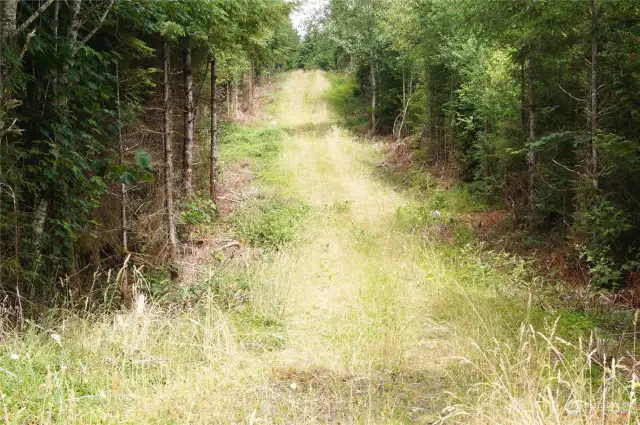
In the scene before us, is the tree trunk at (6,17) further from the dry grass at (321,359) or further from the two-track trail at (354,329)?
the two-track trail at (354,329)

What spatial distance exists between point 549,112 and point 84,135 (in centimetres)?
1019

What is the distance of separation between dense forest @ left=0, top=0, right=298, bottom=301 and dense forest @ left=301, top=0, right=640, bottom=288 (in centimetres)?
627

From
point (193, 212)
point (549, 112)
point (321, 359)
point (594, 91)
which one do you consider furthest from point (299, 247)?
point (549, 112)

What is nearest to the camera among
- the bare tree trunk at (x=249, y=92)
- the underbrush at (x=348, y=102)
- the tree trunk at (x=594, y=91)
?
the tree trunk at (x=594, y=91)

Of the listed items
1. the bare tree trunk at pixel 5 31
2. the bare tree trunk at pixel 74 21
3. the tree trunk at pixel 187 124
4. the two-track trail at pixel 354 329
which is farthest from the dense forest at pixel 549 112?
the bare tree trunk at pixel 5 31

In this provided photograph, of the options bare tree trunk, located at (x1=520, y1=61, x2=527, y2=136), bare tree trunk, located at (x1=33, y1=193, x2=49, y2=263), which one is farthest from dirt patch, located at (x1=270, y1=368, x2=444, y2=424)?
bare tree trunk, located at (x1=520, y1=61, x2=527, y2=136)

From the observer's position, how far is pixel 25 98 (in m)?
6.09

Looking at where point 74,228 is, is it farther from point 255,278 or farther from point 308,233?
point 308,233

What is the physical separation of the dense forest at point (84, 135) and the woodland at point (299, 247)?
0.05m

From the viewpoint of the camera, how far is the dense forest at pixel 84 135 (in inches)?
228

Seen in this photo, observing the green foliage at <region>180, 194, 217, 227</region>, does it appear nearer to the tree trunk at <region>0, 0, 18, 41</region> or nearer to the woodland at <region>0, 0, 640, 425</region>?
the woodland at <region>0, 0, 640, 425</region>

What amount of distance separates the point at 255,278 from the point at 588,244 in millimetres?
6168

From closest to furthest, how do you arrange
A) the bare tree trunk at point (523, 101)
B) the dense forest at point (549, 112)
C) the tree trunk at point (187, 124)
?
the dense forest at point (549, 112) → the tree trunk at point (187, 124) → the bare tree trunk at point (523, 101)

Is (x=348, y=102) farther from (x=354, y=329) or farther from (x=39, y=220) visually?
(x=354, y=329)
